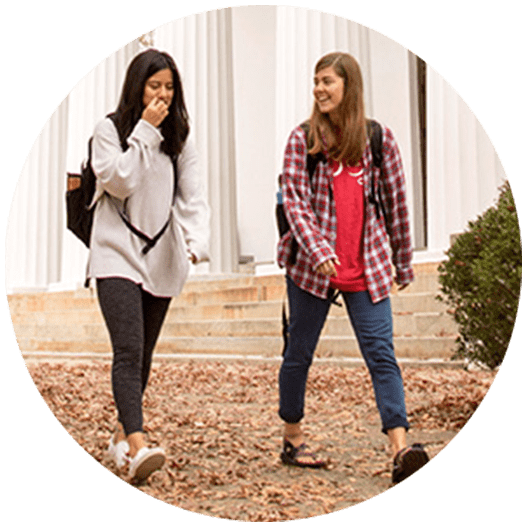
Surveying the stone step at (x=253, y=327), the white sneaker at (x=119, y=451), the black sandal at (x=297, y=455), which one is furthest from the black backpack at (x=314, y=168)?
the white sneaker at (x=119, y=451)

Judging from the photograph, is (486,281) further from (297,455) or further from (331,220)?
(297,455)

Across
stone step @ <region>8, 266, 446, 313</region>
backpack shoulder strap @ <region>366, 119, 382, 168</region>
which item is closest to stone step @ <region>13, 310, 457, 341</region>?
stone step @ <region>8, 266, 446, 313</region>

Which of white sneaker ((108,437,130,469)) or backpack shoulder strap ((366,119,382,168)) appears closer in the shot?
backpack shoulder strap ((366,119,382,168))

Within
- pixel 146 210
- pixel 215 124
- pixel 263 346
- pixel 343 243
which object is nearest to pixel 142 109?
pixel 215 124

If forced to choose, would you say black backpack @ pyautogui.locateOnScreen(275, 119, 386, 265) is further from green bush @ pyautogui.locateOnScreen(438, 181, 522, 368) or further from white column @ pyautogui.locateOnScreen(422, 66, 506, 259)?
green bush @ pyautogui.locateOnScreen(438, 181, 522, 368)

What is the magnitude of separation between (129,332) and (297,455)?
1142 millimetres

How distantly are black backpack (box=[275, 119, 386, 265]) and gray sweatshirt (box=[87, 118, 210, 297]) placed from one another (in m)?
0.41

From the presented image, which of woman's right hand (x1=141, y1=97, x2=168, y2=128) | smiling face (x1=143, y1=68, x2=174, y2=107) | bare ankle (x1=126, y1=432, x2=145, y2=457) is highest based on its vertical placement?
smiling face (x1=143, y1=68, x2=174, y2=107)

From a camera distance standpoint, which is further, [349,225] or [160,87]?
[160,87]

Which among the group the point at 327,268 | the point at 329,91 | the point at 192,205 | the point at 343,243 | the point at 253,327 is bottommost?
the point at 253,327

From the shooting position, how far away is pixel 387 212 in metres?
5.11

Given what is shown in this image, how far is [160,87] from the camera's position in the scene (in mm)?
5176

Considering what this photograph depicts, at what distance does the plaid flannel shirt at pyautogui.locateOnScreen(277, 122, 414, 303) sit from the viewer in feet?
16.5

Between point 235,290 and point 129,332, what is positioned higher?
point 235,290
